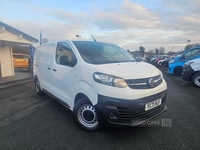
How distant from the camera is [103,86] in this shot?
2.62 meters

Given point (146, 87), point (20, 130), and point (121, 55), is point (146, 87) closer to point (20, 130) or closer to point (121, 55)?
point (121, 55)

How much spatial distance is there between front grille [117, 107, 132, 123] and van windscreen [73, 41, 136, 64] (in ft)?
3.57

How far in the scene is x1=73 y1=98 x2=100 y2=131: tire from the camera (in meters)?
2.96

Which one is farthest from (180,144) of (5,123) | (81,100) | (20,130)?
(5,123)

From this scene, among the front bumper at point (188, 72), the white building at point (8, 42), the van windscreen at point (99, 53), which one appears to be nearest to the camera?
the van windscreen at point (99, 53)

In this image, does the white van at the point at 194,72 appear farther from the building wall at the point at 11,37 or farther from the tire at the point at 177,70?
the building wall at the point at 11,37

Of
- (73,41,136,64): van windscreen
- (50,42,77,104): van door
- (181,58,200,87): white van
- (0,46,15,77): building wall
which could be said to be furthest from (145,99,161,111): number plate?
(0,46,15,77): building wall

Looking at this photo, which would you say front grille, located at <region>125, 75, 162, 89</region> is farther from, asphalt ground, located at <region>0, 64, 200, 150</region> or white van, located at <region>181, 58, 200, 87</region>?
white van, located at <region>181, 58, 200, 87</region>

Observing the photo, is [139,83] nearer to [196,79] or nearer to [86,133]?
[86,133]

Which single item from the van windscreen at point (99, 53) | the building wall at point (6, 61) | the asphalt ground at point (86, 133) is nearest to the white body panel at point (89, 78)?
the van windscreen at point (99, 53)

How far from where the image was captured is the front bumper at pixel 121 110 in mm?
2533

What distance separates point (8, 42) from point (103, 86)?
30.3ft

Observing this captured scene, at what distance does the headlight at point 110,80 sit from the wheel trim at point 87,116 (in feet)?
2.02

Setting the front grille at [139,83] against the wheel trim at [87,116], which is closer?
the front grille at [139,83]
